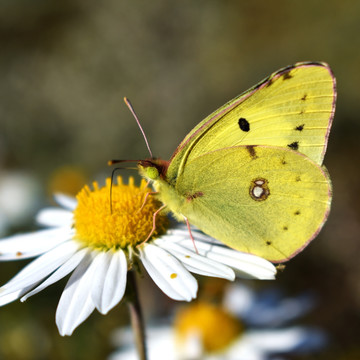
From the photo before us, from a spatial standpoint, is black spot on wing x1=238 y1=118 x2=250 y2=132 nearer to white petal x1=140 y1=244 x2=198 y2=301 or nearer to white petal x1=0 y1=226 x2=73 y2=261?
white petal x1=140 y1=244 x2=198 y2=301

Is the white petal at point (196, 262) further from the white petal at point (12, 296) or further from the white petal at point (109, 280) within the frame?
the white petal at point (12, 296)

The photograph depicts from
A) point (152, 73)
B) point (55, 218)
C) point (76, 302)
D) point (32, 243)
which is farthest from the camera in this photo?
point (152, 73)

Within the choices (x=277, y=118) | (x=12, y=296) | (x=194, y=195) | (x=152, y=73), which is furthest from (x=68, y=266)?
(x=152, y=73)

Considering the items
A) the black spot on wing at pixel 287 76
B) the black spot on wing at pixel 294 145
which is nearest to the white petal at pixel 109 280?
the black spot on wing at pixel 294 145

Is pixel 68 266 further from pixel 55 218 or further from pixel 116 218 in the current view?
pixel 55 218

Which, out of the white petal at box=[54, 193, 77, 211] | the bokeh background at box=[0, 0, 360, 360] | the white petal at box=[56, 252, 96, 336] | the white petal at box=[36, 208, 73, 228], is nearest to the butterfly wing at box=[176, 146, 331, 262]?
the white petal at box=[56, 252, 96, 336]

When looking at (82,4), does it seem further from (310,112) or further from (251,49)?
(310,112)
